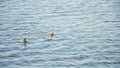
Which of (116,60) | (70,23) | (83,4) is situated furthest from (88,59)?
(83,4)

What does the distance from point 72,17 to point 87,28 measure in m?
2.12

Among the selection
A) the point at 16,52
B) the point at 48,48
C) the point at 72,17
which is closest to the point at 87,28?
the point at 72,17

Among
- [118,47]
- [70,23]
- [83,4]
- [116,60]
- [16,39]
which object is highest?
[83,4]

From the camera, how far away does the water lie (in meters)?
9.55

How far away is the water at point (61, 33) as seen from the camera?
955 centimetres

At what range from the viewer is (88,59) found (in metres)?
9.63

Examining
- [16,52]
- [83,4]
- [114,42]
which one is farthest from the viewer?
[83,4]

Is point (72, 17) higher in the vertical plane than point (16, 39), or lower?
higher

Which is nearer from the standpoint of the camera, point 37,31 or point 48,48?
point 48,48

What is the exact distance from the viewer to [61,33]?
12398 millimetres

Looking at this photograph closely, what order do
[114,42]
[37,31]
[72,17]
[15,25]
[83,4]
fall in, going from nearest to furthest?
[114,42] < [37,31] < [15,25] < [72,17] < [83,4]

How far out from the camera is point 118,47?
10.7 metres

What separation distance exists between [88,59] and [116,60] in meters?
1.04

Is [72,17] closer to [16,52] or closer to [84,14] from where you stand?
[84,14]
